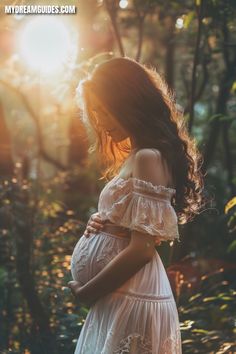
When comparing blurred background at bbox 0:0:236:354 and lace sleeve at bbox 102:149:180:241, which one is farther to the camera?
blurred background at bbox 0:0:236:354

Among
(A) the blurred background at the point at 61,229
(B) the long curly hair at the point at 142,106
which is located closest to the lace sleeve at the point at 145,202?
(B) the long curly hair at the point at 142,106

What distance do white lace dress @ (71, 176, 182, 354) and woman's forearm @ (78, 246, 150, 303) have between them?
0.07 m

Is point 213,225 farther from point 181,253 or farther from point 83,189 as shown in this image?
point 181,253

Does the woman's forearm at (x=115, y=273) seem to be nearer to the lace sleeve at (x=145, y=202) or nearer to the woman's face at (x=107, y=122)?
the lace sleeve at (x=145, y=202)

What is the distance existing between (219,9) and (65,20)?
1518mm

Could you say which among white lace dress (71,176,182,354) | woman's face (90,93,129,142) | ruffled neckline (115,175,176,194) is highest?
woman's face (90,93,129,142)

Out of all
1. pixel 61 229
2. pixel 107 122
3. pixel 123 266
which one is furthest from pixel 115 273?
pixel 61 229

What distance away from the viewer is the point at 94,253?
Result: 3219 mm

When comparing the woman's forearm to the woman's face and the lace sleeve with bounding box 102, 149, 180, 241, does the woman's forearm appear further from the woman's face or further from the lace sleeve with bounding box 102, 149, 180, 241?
the woman's face

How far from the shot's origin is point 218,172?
45.7 ft

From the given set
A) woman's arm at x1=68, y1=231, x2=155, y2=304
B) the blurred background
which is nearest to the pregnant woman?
woman's arm at x1=68, y1=231, x2=155, y2=304

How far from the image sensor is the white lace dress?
307cm

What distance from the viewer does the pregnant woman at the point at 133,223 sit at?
120 inches

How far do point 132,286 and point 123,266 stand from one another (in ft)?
0.51
